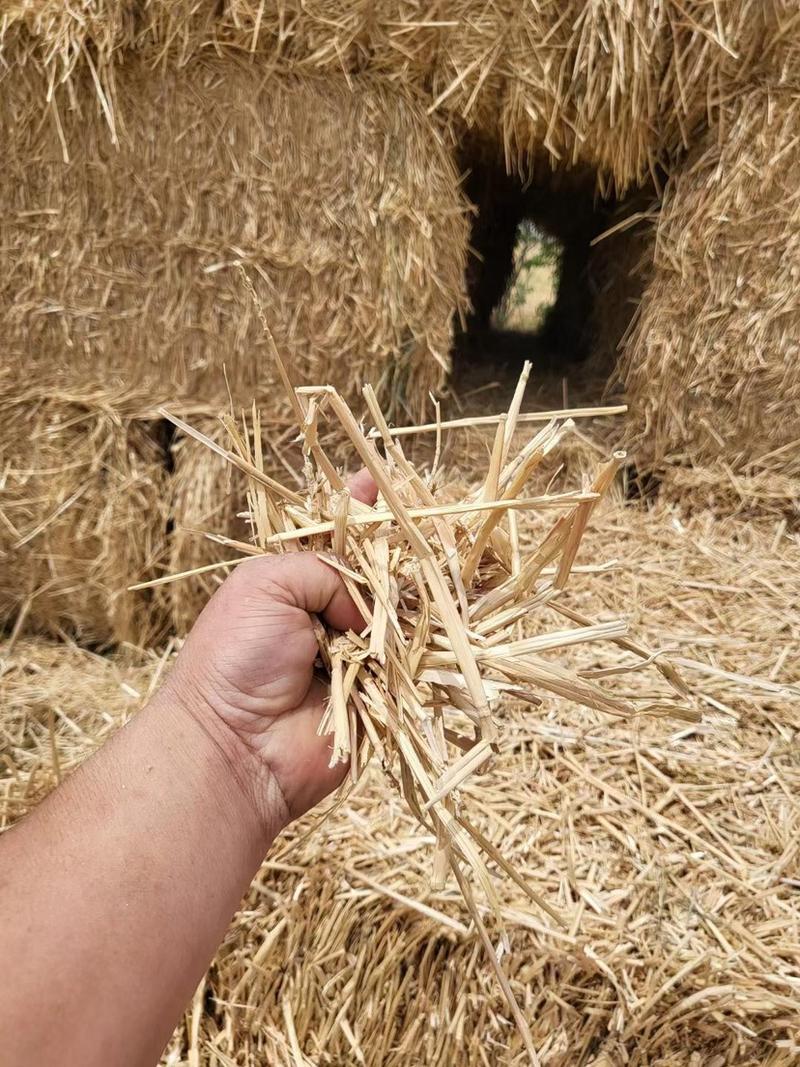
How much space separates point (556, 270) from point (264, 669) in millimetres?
3246

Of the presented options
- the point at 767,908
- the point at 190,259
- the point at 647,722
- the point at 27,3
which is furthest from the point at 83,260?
the point at 767,908

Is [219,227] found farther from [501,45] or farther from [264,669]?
[264,669]

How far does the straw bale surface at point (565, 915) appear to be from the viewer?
2.94 ft

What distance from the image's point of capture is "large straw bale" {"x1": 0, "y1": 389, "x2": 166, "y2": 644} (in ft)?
5.61

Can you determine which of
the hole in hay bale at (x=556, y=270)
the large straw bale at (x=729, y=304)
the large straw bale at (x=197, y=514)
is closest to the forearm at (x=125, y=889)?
the large straw bale at (x=197, y=514)

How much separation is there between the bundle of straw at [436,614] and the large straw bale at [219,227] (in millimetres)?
1014

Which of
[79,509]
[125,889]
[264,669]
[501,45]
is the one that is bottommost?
[79,509]

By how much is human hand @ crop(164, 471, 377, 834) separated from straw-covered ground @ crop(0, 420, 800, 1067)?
0.40 feet

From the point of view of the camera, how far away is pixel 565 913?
37.5 inches

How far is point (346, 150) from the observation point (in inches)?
60.9

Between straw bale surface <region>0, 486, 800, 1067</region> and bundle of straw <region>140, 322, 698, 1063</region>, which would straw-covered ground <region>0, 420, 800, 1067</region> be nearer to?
straw bale surface <region>0, 486, 800, 1067</region>

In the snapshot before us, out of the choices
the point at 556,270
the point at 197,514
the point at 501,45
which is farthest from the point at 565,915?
the point at 556,270

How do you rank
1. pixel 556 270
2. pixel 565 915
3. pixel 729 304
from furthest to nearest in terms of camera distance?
pixel 556 270, pixel 729 304, pixel 565 915

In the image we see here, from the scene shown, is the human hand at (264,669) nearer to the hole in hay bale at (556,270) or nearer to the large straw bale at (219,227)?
the large straw bale at (219,227)
